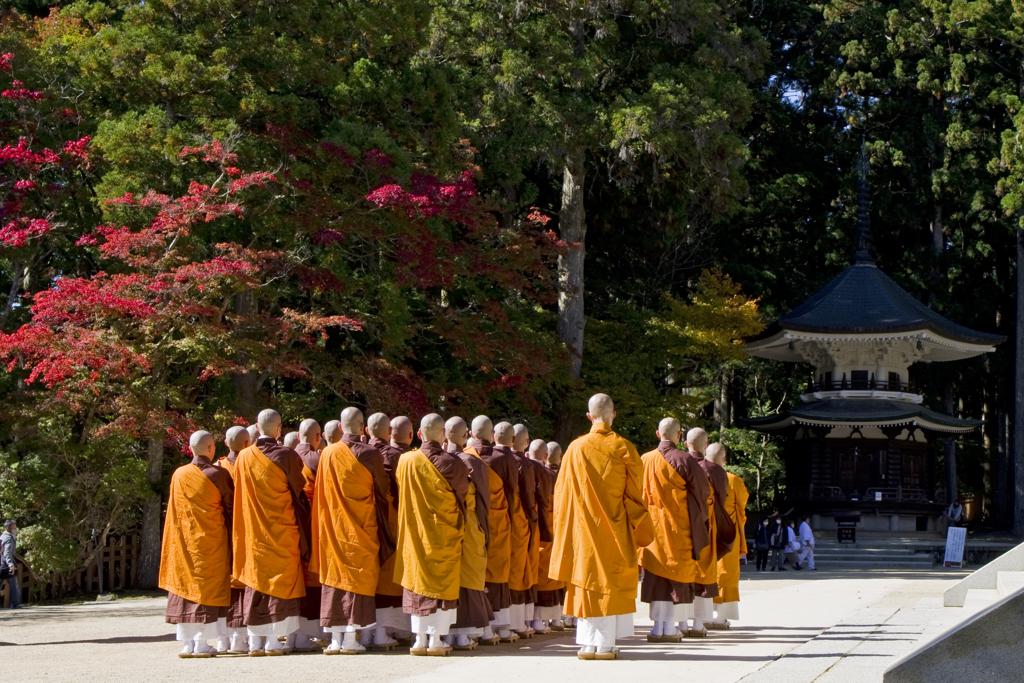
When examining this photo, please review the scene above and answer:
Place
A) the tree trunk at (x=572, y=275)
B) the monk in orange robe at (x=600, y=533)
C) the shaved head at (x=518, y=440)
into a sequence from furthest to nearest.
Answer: the tree trunk at (x=572, y=275), the shaved head at (x=518, y=440), the monk in orange robe at (x=600, y=533)

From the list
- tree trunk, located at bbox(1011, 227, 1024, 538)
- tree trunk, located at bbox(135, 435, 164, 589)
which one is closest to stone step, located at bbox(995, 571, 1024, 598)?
tree trunk, located at bbox(135, 435, 164, 589)

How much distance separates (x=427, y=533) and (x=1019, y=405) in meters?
26.9

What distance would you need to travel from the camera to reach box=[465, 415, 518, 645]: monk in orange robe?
9008 millimetres

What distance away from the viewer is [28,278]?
57.3 feet

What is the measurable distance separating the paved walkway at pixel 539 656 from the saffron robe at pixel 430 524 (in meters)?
0.51

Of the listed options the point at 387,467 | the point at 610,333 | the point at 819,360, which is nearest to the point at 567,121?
the point at 610,333

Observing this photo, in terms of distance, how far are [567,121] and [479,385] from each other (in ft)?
23.5

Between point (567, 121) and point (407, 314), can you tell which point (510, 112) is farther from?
point (407, 314)

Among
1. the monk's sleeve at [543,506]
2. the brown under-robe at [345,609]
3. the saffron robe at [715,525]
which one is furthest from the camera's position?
the monk's sleeve at [543,506]

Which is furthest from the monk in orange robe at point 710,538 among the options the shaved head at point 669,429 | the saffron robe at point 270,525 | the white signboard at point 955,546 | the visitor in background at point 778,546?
the white signboard at point 955,546

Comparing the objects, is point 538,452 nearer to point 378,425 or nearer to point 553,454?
point 553,454

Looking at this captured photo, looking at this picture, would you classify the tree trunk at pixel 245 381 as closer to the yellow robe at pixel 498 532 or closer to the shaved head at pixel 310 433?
the shaved head at pixel 310 433

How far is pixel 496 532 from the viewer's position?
911 cm

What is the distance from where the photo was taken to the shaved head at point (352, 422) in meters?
8.65
